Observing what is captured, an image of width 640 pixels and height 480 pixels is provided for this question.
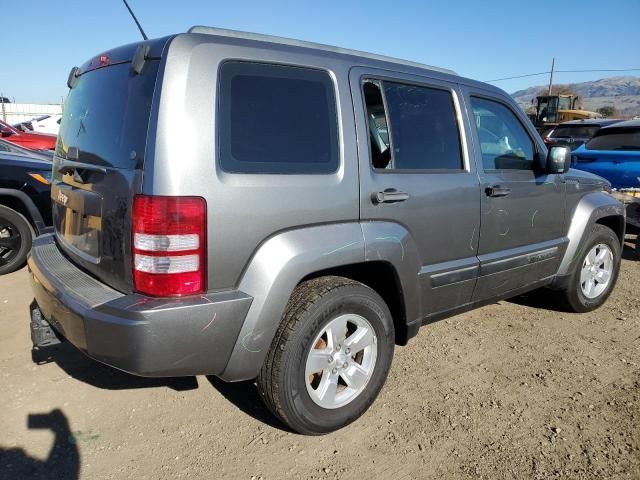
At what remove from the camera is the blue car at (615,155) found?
270 inches

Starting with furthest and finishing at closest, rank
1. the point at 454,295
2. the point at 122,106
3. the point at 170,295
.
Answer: the point at 454,295 → the point at 122,106 → the point at 170,295

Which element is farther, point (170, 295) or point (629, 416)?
point (629, 416)

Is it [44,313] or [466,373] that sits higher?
[44,313]

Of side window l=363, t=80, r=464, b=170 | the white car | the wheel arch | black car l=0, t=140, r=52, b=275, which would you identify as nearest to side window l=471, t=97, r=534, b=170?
side window l=363, t=80, r=464, b=170

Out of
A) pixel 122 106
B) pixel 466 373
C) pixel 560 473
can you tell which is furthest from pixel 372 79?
pixel 560 473

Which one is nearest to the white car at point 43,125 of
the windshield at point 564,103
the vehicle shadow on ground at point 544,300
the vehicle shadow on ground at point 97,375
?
the vehicle shadow on ground at point 97,375

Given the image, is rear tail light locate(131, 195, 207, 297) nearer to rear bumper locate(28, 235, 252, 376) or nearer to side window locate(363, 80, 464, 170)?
rear bumper locate(28, 235, 252, 376)

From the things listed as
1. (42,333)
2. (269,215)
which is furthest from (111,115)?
(42,333)

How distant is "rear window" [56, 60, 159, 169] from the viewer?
2.11 m

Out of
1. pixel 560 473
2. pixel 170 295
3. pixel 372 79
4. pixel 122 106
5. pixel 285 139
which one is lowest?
pixel 560 473

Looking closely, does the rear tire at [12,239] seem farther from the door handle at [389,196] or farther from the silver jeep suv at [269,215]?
the door handle at [389,196]

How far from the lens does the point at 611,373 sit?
3.29 metres

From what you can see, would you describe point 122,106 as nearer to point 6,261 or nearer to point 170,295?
point 170,295

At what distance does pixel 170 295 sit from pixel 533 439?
6.51 ft
